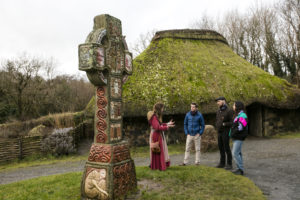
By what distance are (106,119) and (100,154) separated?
59 centimetres

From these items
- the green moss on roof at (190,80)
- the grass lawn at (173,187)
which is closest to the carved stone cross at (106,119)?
the grass lawn at (173,187)

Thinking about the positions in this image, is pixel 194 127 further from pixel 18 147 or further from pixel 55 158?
pixel 18 147

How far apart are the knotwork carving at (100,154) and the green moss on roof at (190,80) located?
5582 millimetres

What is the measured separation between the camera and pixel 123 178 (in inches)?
149

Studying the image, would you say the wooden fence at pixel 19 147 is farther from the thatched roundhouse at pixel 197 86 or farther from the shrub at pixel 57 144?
the thatched roundhouse at pixel 197 86

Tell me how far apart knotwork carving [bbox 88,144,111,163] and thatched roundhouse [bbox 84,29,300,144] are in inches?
220

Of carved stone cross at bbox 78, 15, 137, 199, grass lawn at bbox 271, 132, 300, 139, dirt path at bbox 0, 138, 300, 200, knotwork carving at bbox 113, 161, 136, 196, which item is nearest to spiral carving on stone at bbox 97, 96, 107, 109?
carved stone cross at bbox 78, 15, 137, 199

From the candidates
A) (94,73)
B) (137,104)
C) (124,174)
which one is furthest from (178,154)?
(94,73)

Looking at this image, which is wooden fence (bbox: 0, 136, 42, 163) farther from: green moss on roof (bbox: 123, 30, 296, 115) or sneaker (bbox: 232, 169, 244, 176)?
sneaker (bbox: 232, 169, 244, 176)

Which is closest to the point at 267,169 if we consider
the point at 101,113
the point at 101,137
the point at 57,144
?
the point at 101,137

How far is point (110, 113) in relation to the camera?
12.4 ft

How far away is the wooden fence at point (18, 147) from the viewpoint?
9062mm

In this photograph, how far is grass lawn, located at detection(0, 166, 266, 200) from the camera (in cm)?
389

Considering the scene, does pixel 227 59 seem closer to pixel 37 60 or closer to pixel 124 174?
pixel 124 174
